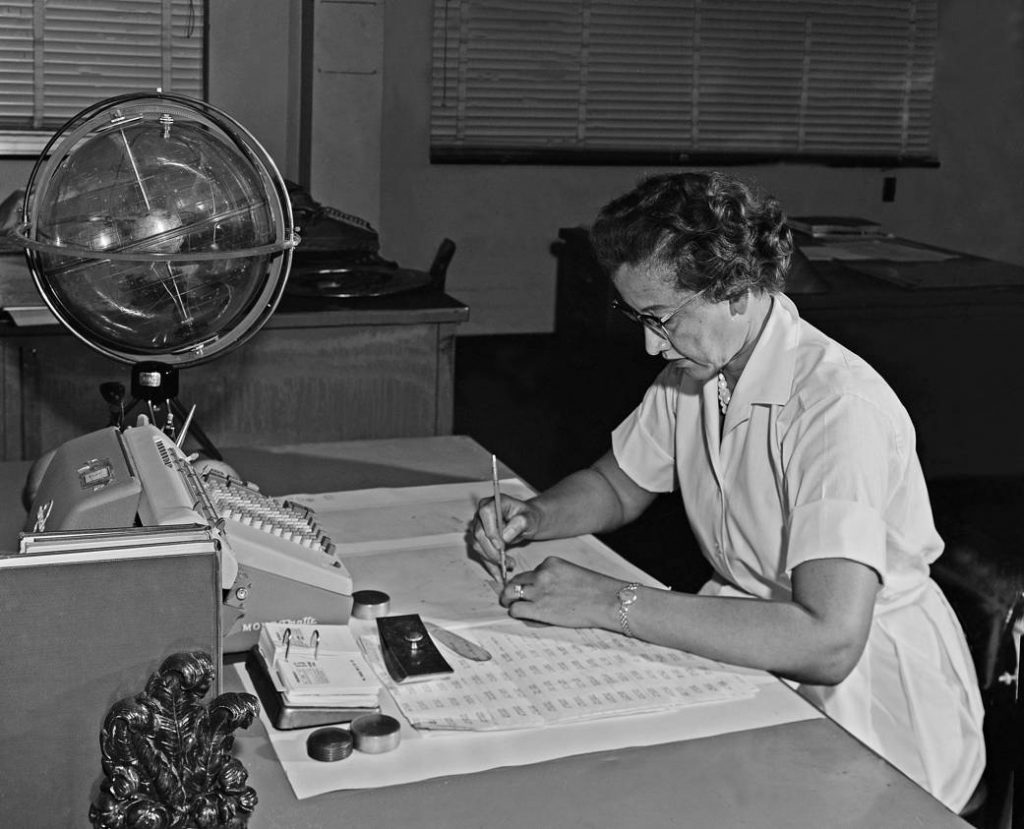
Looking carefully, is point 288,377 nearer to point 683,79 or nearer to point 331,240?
point 331,240

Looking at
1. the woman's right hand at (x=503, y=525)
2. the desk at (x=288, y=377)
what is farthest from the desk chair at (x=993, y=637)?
the desk at (x=288, y=377)

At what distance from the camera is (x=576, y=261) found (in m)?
6.29

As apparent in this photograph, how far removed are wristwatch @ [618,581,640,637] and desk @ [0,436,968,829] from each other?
0.84 feet

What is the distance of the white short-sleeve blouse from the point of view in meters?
1.62

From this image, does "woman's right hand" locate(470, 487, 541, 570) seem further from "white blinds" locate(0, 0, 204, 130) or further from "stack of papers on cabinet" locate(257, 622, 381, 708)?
"white blinds" locate(0, 0, 204, 130)

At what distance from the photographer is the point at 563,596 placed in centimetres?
163

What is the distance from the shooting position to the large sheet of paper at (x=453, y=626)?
1.28m

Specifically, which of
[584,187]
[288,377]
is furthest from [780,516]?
[584,187]

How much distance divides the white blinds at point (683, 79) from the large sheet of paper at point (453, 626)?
204 inches

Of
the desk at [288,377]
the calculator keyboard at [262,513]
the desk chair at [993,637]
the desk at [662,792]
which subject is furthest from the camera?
the desk at [288,377]

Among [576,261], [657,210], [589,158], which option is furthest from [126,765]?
[589,158]

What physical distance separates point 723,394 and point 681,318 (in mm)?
197

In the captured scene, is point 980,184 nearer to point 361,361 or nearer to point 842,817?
point 361,361

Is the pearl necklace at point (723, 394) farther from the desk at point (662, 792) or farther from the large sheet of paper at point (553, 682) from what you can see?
the desk at point (662, 792)
